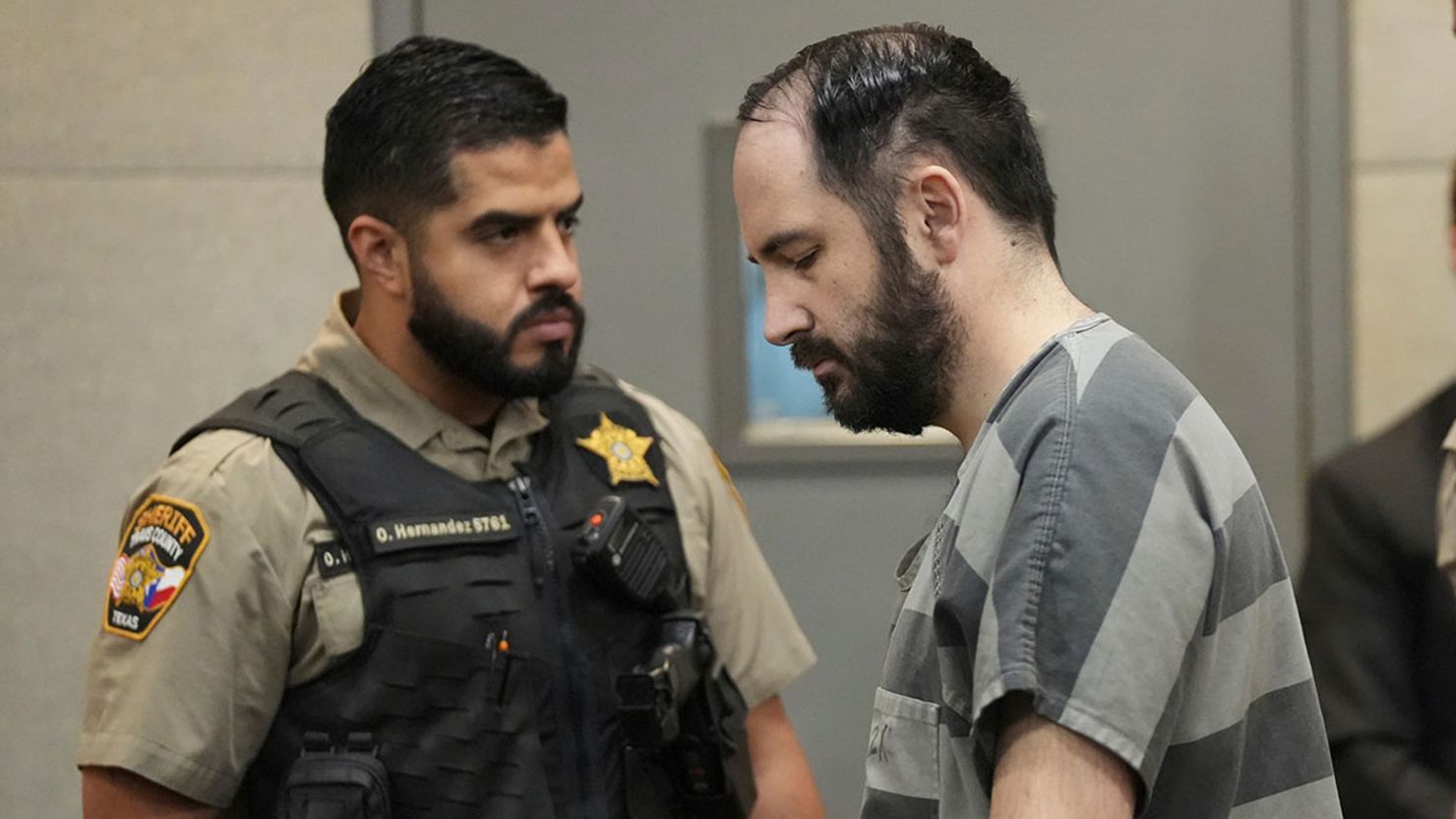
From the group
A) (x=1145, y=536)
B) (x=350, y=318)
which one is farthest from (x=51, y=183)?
(x=1145, y=536)

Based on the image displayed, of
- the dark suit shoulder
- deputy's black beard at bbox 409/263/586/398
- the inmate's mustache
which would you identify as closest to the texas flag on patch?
deputy's black beard at bbox 409/263/586/398

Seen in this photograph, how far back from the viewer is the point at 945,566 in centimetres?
106

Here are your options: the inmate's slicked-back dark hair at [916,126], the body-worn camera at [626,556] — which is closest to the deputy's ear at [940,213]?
the inmate's slicked-back dark hair at [916,126]

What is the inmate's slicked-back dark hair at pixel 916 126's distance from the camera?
1170mm

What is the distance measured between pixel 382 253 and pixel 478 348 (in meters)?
0.18

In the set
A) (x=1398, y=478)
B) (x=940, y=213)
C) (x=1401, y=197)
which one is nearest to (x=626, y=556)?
(x=940, y=213)

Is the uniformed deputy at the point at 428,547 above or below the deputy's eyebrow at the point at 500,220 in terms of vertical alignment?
below

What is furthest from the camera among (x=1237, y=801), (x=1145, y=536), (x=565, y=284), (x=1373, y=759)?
(x=1373, y=759)

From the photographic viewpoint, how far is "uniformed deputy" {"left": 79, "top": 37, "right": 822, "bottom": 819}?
1.63m

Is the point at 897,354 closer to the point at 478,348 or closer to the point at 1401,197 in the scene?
the point at 478,348

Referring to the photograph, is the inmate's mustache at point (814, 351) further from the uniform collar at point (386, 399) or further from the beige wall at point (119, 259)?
the beige wall at point (119, 259)

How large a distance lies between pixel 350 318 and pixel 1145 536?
1.22m

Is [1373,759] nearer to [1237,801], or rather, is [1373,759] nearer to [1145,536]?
[1237,801]

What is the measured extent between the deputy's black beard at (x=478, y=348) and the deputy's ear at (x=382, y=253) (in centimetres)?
2
